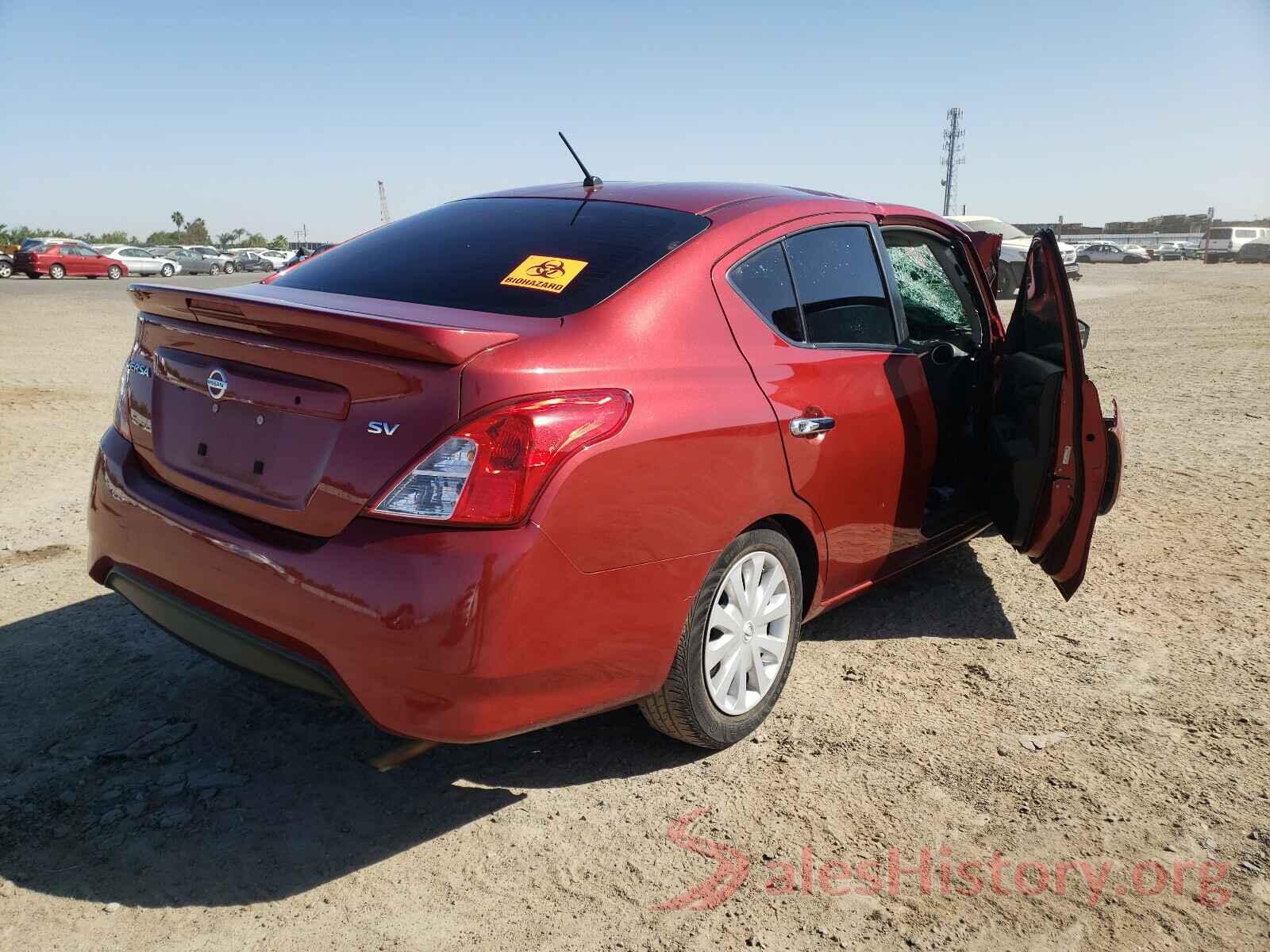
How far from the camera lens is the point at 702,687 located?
2818 millimetres

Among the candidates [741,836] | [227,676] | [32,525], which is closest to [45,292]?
[32,525]

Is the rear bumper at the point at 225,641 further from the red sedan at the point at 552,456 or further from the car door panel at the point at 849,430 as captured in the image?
the car door panel at the point at 849,430

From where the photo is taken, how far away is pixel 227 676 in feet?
11.3

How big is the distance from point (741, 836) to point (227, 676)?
1.89 meters

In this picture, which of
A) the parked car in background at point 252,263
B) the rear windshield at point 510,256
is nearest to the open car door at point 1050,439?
the rear windshield at point 510,256

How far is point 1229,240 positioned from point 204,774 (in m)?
59.8

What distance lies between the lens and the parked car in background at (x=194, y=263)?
44.3 meters

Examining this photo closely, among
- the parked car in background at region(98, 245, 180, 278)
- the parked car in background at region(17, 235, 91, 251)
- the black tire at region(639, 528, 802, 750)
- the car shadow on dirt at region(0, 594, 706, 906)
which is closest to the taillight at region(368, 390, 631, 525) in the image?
the car shadow on dirt at region(0, 594, 706, 906)

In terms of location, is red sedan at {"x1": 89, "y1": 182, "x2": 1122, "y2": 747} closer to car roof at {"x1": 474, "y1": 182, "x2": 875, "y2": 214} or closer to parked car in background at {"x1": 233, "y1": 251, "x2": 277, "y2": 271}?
car roof at {"x1": 474, "y1": 182, "x2": 875, "y2": 214}

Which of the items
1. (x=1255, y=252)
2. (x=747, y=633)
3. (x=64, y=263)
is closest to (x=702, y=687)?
(x=747, y=633)

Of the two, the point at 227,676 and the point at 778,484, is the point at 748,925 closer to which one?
the point at 778,484

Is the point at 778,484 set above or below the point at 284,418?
below

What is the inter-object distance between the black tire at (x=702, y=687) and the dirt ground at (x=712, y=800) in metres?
0.11

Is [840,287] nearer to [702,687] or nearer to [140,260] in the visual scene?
[702,687]
